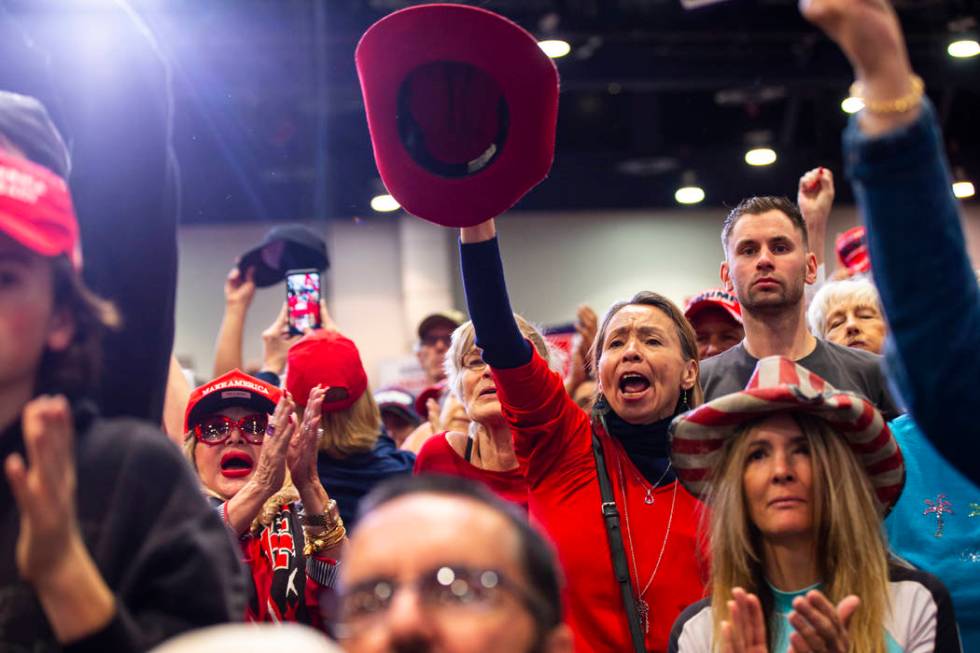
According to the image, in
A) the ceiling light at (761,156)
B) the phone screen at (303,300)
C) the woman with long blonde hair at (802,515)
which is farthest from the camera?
the ceiling light at (761,156)

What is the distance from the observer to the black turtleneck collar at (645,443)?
2793mm

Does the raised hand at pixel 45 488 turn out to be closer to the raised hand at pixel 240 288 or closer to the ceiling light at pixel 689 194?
the raised hand at pixel 240 288

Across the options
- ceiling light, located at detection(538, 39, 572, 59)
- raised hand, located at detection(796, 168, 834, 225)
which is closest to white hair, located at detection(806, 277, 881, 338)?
raised hand, located at detection(796, 168, 834, 225)

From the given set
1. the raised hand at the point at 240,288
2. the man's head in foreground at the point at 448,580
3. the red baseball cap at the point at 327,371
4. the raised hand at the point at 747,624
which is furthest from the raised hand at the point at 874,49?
the raised hand at the point at 240,288

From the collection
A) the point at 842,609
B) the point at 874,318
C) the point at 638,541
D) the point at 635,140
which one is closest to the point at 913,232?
the point at 842,609

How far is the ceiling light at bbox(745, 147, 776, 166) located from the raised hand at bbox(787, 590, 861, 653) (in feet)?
33.0

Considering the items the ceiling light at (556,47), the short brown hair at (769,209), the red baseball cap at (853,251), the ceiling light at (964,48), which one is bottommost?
the short brown hair at (769,209)

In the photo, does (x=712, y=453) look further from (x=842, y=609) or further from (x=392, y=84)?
(x=392, y=84)

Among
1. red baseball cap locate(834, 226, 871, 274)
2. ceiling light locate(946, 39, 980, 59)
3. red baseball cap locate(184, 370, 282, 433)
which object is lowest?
red baseball cap locate(184, 370, 282, 433)

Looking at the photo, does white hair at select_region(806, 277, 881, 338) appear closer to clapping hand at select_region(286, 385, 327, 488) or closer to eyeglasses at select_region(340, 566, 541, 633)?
clapping hand at select_region(286, 385, 327, 488)

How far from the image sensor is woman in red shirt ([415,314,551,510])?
3.14 metres

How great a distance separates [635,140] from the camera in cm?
1174

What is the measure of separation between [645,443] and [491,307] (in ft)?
1.95

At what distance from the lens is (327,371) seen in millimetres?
3596
